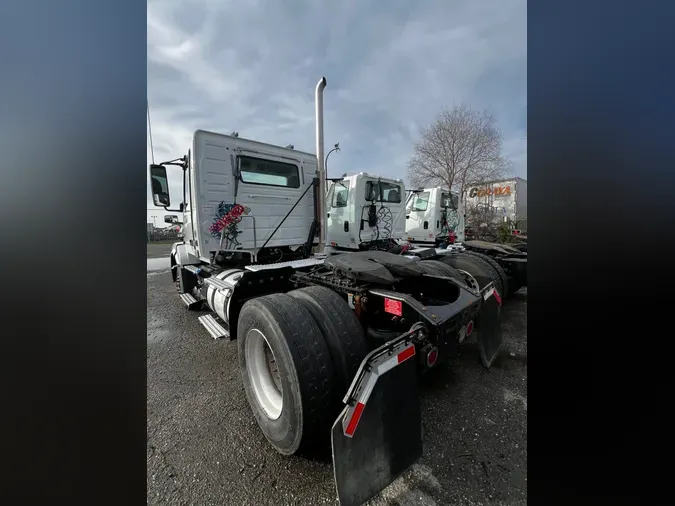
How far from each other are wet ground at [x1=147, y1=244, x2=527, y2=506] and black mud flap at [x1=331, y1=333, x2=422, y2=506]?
0.88 ft

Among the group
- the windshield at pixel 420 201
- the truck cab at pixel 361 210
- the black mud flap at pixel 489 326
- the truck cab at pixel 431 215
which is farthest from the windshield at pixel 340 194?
the black mud flap at pixel 489 326

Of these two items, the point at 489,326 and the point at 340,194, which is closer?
the point at 489,326

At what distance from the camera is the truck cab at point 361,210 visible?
7094mm

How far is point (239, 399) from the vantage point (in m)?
2.86

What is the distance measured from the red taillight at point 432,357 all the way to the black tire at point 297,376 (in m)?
0.69

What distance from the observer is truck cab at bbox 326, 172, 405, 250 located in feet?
23.3

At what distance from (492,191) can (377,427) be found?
73.0 ft

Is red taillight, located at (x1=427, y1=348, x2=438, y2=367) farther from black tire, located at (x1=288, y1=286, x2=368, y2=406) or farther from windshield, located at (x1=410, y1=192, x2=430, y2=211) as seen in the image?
windshield, located at (x1=410, y1=192, x2=430, y2=211)

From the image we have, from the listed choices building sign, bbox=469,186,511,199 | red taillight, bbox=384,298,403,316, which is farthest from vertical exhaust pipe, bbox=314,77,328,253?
building sign, bbox=469,186,511,199

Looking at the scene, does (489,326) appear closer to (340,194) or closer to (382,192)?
(382,192)

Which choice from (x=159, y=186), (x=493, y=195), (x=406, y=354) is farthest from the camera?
(x=493, y=195)

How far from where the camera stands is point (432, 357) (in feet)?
6.88

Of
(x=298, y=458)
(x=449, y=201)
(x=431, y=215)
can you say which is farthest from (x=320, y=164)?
(x=449, y=201)

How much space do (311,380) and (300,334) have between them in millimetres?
313
